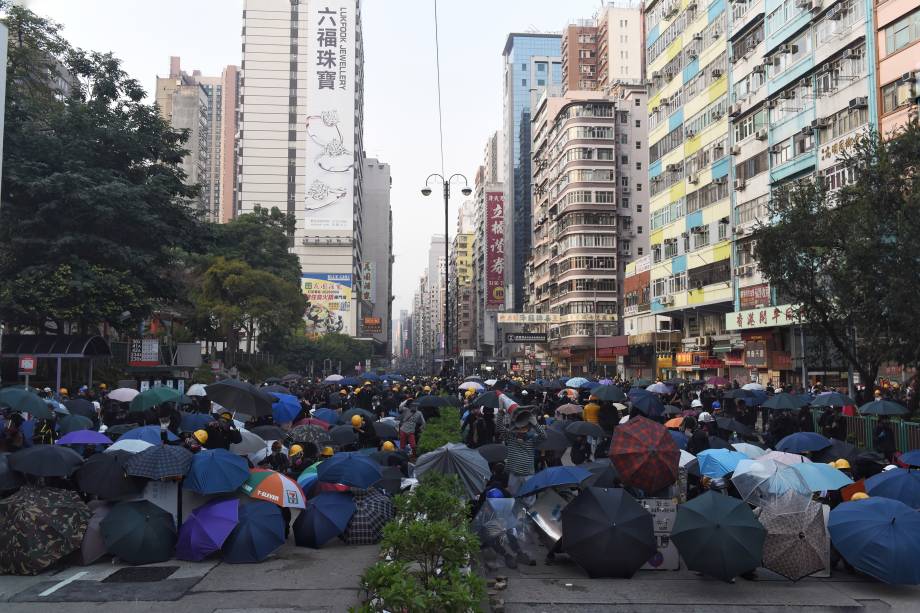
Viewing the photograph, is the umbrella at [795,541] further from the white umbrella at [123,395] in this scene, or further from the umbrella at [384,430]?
the white umbrella at [123,395]

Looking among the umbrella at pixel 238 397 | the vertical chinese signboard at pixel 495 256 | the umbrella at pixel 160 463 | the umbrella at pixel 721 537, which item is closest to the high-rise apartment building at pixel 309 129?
the vertical chinese signboard at pixel 495 256

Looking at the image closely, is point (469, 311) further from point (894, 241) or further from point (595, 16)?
point (894, 241)

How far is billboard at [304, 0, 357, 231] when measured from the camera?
10725 centimetres

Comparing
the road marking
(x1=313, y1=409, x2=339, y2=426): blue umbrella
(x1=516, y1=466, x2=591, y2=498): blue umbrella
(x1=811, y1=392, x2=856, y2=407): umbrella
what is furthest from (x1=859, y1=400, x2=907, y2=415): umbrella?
the road marking

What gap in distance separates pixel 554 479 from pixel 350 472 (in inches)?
→ 108

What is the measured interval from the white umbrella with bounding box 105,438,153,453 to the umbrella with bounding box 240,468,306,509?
1733mm

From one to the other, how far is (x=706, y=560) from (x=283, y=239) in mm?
62510

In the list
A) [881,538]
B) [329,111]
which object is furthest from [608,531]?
[329,111]

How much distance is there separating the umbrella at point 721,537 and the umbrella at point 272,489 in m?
4.70

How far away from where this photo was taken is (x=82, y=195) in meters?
30.8

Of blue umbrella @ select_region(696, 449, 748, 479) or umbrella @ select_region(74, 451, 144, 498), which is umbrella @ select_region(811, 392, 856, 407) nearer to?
blue umbrella @ select_region(696, 449, 748, 479)

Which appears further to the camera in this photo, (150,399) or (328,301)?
(328,301)

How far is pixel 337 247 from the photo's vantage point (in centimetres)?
11012

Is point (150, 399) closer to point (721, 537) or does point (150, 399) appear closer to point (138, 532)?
point (138, 532)
